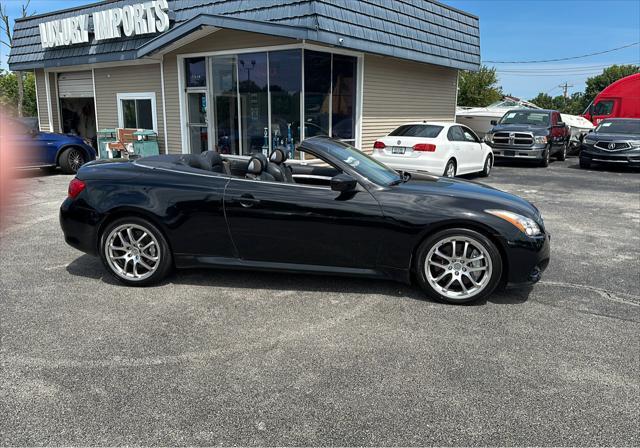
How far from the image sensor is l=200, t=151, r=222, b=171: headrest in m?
5.18

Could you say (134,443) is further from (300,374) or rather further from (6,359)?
(6,359)

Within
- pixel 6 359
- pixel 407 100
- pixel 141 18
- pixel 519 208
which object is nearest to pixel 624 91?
pixel 407 100

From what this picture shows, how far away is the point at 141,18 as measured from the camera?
547 inches

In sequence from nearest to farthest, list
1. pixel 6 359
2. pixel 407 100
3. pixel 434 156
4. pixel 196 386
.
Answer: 1. pixel 196 386
2. pixel 6 359
3. pixel 434 156
4. pixel 407 100

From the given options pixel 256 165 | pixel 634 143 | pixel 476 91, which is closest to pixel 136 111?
pixel 256 165

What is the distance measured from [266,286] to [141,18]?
38.6 ft

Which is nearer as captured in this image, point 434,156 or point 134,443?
point 134,443

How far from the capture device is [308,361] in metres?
3.42

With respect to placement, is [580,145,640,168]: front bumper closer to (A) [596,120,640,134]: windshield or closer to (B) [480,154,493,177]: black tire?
(A) [596,120,640,134]: windshield

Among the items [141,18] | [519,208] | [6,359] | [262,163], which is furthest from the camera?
[141,18]

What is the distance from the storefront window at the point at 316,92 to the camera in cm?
1170

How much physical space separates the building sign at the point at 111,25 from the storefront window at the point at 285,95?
3653 mm

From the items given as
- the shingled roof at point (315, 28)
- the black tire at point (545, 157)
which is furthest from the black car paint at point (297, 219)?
the black tire at point (545, 157)

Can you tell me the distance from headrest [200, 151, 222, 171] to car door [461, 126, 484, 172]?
8.32 meters
